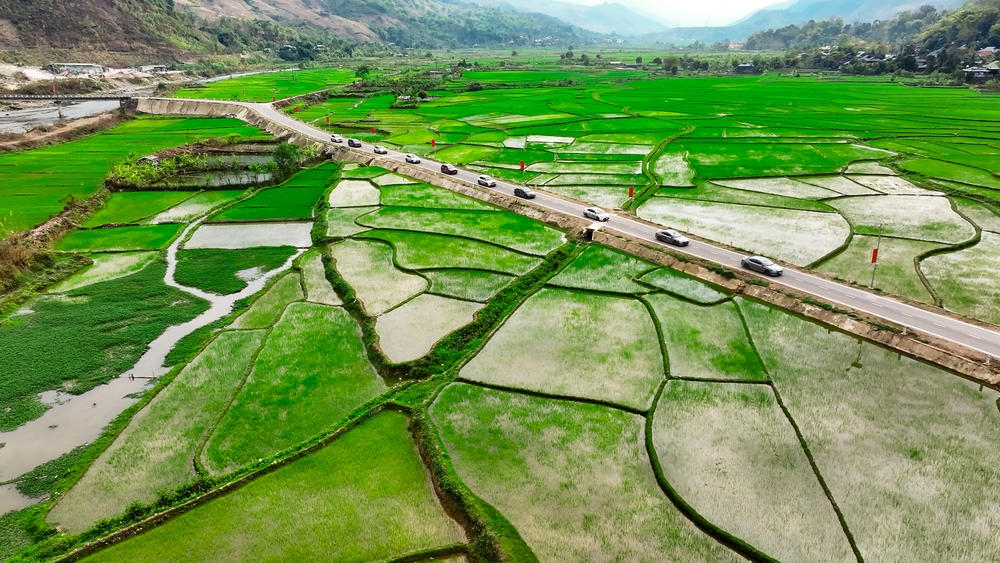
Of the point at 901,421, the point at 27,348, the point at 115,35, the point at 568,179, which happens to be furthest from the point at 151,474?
the point at 115,35

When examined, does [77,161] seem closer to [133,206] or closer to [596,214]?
[133,206]

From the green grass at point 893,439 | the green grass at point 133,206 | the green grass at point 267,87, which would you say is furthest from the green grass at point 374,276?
the green grass at point 267,87

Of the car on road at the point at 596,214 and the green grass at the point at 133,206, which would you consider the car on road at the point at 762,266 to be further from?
the green grass at the point at 133,206

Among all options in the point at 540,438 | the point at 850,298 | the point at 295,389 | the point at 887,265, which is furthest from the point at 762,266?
the point at 295,389

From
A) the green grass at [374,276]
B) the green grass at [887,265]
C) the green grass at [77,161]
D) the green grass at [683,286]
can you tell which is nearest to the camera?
the green grass at [887,265]

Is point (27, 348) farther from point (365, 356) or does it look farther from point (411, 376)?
point (411, 376)

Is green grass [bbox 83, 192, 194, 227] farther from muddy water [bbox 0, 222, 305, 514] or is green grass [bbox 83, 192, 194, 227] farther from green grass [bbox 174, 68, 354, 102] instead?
green grass [bbox 174, 68, 354, 102]

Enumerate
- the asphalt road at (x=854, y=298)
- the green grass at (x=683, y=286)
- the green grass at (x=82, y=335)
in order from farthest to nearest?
the green grass at (x=683, y=286), the asphalt road at (x=854, y=298), the green grass at (x=82, y=335)

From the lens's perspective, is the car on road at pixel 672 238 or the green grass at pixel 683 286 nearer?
the green grass at pixel 683 286
